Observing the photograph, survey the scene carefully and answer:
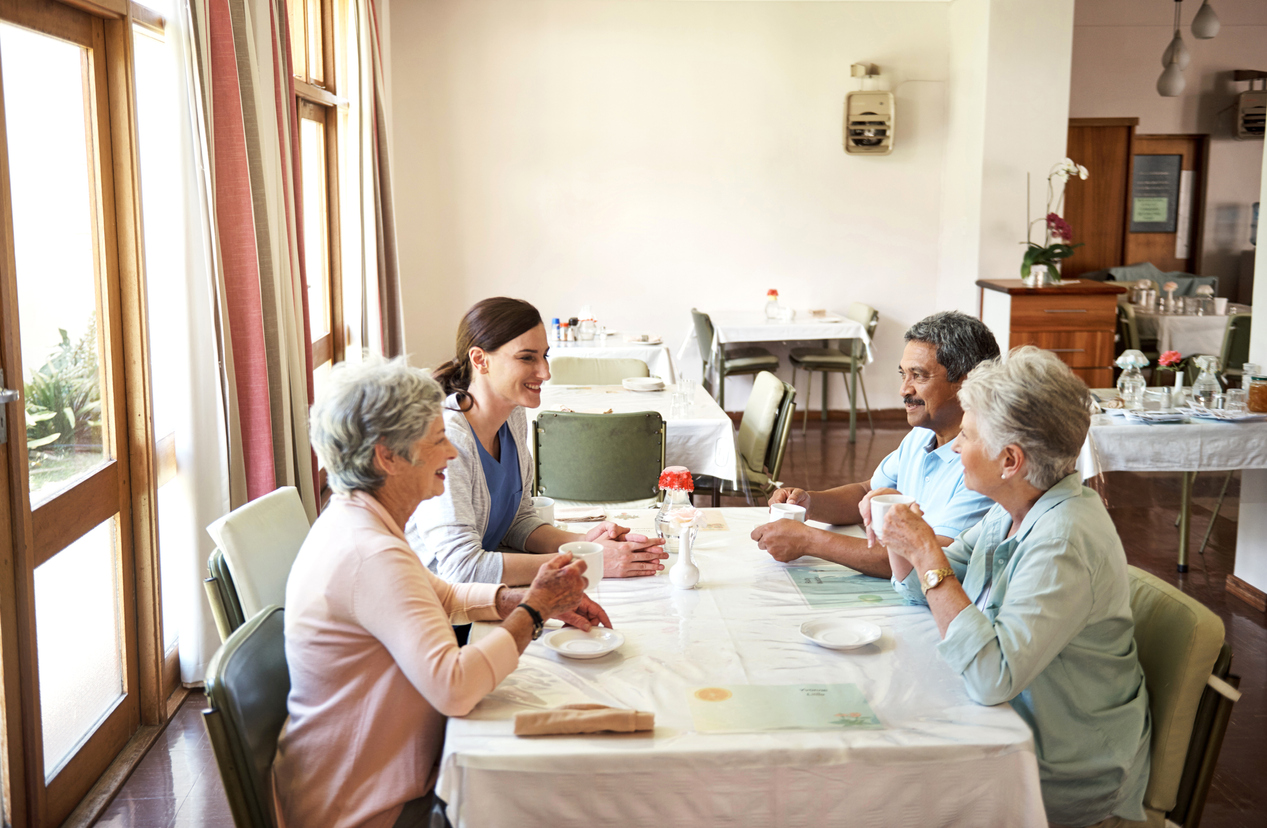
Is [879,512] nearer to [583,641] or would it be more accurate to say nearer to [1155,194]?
[583,641]

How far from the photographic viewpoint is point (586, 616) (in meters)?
1.80

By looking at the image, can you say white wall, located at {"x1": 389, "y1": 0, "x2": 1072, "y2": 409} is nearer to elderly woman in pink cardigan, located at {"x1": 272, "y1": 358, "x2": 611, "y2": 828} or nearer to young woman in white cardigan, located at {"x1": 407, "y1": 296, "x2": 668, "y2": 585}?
young woman in white cardigan, located at {"x1": 407, "y1": 296, "x2": 668, "y2": 585}

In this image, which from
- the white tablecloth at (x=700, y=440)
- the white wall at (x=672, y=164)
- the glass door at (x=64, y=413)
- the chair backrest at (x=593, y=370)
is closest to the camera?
the glass door at (x=64, y=413)

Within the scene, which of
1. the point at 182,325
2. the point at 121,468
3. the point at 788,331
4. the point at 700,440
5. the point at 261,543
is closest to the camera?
the point at 261,543

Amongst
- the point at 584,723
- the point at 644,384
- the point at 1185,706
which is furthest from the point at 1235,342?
the point at 584,723

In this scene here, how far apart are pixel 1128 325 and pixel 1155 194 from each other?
238 centimetres

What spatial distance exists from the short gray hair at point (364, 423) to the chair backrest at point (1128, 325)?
22.3 ft

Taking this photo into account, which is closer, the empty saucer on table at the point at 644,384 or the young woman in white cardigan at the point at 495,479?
the young woman in white cardigan at the point at 495,479

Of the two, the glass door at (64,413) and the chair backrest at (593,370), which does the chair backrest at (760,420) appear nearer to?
the chair backrest at (593,370)

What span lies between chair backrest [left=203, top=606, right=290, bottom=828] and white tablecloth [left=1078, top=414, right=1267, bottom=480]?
312 centimetres

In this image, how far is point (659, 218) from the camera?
25.3 feet

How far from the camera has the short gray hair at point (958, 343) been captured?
2.29 meters

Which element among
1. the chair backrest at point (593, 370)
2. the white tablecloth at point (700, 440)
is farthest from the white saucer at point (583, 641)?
the chair backrest at point (593, 370)

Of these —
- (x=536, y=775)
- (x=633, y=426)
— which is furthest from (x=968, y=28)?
(x=536, y=775)
